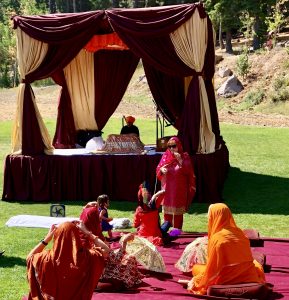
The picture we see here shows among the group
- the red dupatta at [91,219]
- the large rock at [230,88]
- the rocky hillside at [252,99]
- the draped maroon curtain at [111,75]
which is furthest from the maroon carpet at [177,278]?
the large rock at [230,88]

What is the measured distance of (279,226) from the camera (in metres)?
10.1

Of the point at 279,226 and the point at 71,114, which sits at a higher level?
the point at 71,114

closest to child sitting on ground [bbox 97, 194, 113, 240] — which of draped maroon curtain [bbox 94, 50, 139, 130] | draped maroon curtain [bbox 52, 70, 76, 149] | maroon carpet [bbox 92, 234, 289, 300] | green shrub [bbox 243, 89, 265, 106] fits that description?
maroon carpet [bbox 92, 234, 289, 300]

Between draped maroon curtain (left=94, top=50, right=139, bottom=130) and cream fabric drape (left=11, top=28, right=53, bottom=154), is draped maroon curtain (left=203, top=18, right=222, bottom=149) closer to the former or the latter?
draped maroon curtain (left=94, top=50, right=139, bottom=130)

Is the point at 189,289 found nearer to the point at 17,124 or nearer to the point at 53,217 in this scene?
the point at 53,217

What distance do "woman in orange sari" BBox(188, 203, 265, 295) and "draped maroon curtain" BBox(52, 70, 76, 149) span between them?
949 centimetres

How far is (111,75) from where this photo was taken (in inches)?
623

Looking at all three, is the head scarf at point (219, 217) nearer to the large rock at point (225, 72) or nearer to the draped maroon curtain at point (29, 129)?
the draped maroon curtain at point (29, 129)

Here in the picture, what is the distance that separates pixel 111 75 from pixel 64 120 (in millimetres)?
1663

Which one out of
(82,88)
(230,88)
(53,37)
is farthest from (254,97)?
(53,37)

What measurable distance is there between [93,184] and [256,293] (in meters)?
6.35

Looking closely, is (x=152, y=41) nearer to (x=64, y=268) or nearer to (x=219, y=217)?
(x=219, y=217)

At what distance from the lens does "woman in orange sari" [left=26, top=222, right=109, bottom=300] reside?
5.05 meters

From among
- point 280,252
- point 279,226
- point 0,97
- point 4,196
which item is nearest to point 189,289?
point 280,252
